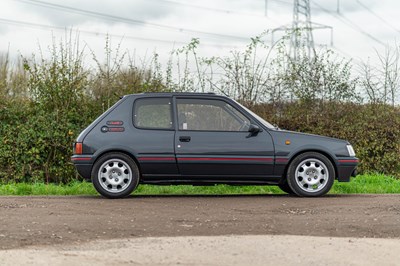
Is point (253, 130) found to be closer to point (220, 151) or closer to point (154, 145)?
point (220, 151)

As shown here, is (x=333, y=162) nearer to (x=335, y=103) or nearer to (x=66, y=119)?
(x=335, y=103)

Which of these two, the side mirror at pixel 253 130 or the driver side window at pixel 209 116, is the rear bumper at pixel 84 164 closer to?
the driver side window at pixel 209 116

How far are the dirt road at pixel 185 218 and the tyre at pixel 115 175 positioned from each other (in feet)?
0.81

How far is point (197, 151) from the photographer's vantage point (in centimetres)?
1236

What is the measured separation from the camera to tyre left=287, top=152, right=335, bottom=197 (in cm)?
1247

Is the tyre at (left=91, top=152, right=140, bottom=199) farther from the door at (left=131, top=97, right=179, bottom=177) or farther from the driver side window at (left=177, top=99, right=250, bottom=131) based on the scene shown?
the driver side window at (left=177, top=99, right=250, bottom=131)

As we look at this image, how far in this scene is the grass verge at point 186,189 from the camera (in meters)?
14.2

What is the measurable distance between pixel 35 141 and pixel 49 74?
1.63 meters

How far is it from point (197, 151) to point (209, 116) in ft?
2.12

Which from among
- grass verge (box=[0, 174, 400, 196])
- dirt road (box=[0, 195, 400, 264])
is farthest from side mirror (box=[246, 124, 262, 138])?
grass verge (box=[0, 174, 400, 196])

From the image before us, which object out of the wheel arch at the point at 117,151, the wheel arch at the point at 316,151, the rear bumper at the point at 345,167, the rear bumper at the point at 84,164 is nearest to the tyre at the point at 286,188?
the wheel arch at the point at 316,151

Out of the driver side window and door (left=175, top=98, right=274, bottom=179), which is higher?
the driver side window

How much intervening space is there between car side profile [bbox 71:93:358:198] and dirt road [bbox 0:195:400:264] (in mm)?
371

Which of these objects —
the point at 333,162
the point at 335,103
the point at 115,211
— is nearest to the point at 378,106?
the point at 335,103
